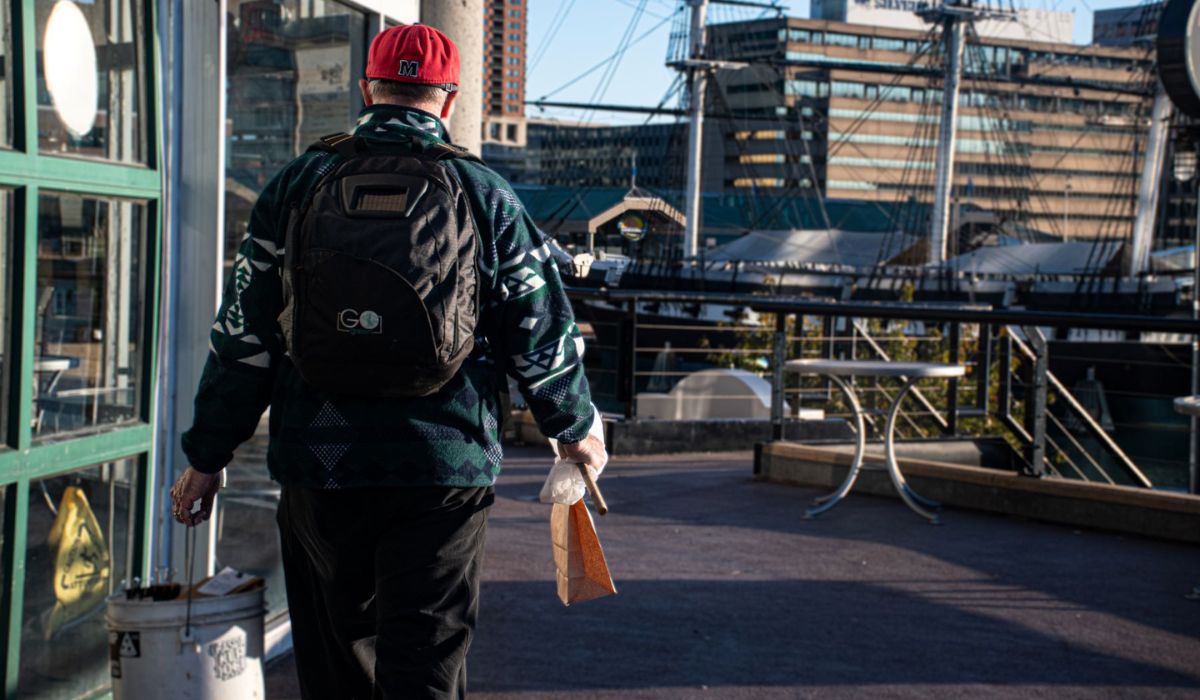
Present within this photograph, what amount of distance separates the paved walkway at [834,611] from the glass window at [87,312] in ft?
3.56

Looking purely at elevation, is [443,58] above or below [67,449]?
above

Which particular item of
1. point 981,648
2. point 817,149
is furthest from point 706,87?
point 981,648

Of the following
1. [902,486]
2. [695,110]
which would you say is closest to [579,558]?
[902,486]

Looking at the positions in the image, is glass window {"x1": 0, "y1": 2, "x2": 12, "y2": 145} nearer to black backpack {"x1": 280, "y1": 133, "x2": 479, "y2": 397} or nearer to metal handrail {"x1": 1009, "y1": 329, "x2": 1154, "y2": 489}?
black backpack {"x1": 280, "y1": 133, "x2": 479, "y2": 397}

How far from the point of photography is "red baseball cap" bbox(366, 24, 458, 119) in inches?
106

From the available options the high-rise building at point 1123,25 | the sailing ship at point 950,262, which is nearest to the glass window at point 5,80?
the sailing ship at point 950,262

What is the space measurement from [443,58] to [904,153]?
421ft

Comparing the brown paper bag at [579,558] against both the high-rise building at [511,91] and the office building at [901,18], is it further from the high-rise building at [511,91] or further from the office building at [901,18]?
the high-rise building at [511,91]

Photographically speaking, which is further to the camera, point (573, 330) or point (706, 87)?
point (706, 87)

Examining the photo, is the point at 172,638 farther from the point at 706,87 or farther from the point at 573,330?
the point at 706,87

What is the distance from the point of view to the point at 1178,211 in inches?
4134

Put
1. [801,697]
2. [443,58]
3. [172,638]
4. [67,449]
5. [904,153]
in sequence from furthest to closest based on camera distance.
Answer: [904,153], [801,697], [67,449], [172,638], [443,58]

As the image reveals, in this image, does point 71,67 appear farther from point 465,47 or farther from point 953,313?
point 953,313

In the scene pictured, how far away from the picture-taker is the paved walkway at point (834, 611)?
14.4 ft
